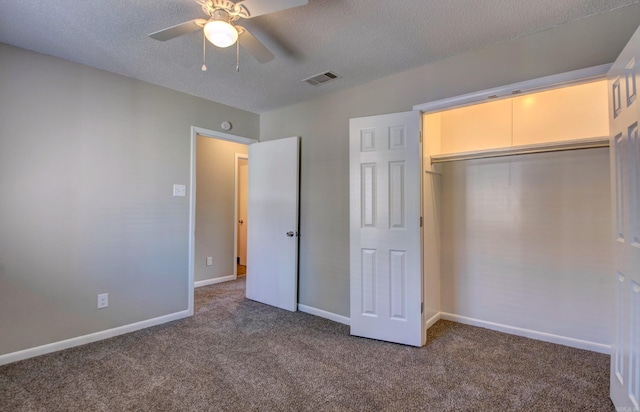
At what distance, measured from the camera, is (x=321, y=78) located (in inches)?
116

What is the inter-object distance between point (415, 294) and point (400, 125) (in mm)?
1457

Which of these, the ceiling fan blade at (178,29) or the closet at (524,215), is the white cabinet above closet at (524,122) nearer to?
the closet at (524,215)

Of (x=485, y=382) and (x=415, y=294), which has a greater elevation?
(x=415, y=294)

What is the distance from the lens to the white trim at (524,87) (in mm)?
1968

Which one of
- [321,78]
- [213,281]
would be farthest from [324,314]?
[321,78]

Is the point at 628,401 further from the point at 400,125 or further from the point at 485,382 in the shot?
the point at 400,125

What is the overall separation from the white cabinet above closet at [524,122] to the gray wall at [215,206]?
127 inches

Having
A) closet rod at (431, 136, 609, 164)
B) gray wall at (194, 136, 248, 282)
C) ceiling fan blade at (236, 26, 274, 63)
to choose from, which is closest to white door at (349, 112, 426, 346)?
closet rod at (431, 136, 609, 164)

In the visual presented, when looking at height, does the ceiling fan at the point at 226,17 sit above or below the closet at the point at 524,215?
above

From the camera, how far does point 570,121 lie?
2.63 m

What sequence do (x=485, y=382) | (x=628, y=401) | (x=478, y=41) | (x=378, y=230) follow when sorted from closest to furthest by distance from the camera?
(x=628, y=401)
(x=485, y=382)
(x=478, y=41)
(x=378, y=230)

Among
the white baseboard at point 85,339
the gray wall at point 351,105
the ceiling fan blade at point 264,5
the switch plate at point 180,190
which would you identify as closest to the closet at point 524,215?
the gray wall at point 351,105

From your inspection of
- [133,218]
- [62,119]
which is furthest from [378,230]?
[62,119]

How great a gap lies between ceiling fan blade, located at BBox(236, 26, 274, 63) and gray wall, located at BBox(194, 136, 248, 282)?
298cm
